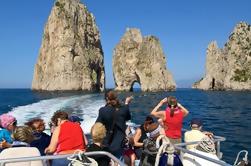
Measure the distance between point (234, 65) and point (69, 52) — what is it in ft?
221

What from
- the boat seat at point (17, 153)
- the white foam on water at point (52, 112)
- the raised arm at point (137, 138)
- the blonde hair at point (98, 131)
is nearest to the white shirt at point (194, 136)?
the raised arm at point (137, 138)

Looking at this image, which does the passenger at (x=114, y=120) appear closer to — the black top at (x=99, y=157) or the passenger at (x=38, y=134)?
the passenger at (x=38, y=134)

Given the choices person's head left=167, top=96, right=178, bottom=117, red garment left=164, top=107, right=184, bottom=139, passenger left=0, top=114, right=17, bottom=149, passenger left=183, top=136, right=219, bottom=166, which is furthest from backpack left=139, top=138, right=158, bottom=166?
passenger left=0, top=114, right=17, bottom=149

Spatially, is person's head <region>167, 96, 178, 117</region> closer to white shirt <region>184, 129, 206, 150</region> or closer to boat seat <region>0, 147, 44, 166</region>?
white shirt <region>184, 129, 206, 150</region>

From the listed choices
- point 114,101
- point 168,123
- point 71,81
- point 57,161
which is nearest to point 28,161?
point 57,161

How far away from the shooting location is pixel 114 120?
768 cm

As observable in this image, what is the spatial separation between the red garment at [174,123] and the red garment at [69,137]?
2.66 m

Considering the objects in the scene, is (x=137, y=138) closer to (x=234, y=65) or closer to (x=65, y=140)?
(x=65, y=140)

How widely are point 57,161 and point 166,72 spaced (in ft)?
440

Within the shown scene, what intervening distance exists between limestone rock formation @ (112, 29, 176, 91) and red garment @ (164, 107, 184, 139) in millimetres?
125095

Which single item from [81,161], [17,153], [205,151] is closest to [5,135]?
[17,153]

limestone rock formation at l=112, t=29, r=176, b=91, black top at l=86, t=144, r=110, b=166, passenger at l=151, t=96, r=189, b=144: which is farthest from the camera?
limestone rock formation at l=112, t=29, r=176, b=91

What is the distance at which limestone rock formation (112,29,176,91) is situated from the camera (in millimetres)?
135500

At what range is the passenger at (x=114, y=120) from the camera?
24.6 ft
